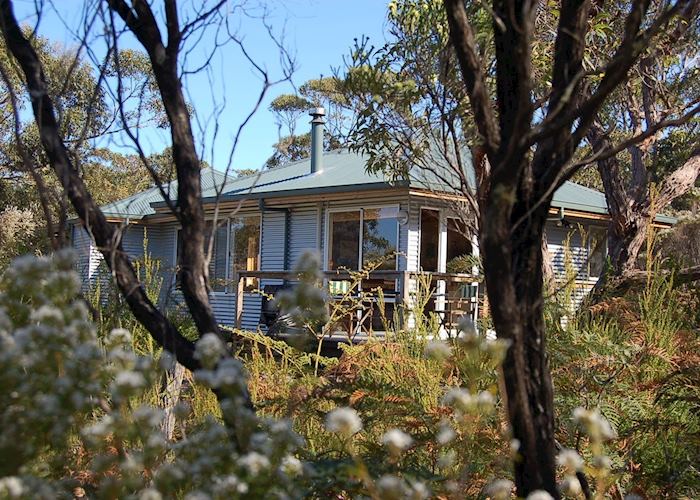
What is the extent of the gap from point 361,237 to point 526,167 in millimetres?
12688

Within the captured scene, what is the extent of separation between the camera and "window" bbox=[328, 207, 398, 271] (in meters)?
Result: 14.1

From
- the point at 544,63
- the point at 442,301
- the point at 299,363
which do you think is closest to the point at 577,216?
the point at 442,301

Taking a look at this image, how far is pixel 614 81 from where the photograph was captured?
5.51ft

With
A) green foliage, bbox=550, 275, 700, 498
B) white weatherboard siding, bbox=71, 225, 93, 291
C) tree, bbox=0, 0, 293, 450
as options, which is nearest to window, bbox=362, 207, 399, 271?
white weatherboard siding, bbox=71, 225, 93, 291

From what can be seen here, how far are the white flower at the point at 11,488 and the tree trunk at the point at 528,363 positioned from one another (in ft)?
3.32

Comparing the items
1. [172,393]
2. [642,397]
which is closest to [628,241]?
[642,397]

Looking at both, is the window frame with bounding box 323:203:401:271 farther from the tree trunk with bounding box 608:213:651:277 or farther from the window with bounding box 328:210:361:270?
the tree trunk with bounding box 608:213:651:277

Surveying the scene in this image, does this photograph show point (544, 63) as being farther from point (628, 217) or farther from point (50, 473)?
point (50, 473)

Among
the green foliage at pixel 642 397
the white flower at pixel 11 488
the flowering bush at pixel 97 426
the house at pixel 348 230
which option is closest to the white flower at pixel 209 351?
the flowering bush at pixel 97 426

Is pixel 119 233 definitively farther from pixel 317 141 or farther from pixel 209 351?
pixel 317 141

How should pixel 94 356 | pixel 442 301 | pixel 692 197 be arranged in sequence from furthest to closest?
pixel 692 197
pixel 442 301
pixel 94 356

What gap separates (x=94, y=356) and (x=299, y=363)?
109 inches

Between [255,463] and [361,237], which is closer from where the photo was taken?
[255,463]

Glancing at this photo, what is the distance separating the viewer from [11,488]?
4.08 feet
